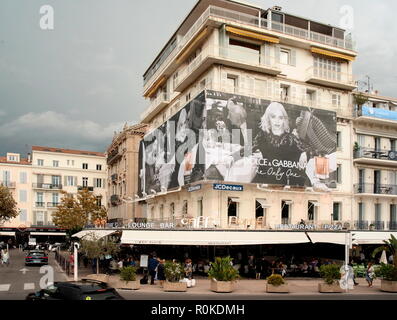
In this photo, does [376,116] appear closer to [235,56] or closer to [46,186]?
[235,56]

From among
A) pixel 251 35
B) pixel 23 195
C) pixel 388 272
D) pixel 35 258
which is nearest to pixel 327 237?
pixel 388 272

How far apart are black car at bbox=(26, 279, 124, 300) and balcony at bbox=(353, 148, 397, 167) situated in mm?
29051

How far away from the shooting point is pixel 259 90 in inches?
1329

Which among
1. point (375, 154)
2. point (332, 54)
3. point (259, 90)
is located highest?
point (332, 54)

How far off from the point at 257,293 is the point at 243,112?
14638 mm

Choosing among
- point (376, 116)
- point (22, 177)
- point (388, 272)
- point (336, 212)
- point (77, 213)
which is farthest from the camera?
point (22, 177)

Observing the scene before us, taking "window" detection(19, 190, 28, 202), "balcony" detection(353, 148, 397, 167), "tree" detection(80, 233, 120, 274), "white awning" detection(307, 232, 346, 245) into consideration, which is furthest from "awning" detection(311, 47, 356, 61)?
"window" detection(19, 190, 28, 202)

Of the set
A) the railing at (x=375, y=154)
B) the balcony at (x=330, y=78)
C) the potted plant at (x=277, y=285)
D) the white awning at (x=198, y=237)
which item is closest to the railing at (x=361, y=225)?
the railing at (x=375, y=154)

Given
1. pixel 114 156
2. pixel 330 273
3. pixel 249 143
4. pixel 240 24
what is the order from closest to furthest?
pixel 330 273 → pixel 249 143 → pixel 240 24 → pixel 114 156

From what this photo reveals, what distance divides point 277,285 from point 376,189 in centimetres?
2091

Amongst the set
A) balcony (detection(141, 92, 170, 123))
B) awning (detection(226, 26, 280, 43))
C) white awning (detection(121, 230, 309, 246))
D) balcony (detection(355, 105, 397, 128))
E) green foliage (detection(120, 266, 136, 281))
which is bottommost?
green foliage (detection(120, 266, 136, 281))

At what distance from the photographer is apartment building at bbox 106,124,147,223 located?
52.9 m

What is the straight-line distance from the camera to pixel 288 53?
117ft

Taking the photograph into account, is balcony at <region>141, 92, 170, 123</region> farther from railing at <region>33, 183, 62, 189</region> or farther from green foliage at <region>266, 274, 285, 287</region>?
railing at <region>33, 183, 62, 189</region>
